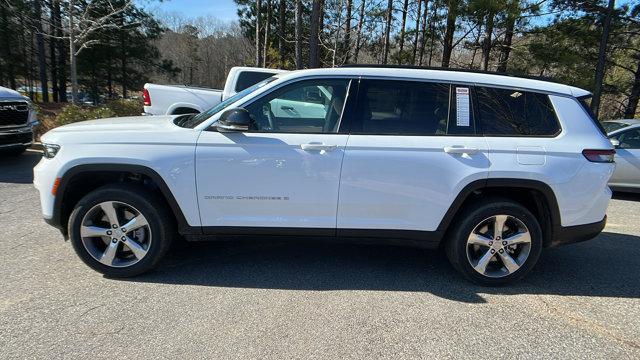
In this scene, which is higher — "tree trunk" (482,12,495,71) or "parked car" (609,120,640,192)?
"tree trunk" (482,12,495,71)

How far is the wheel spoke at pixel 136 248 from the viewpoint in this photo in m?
3.70

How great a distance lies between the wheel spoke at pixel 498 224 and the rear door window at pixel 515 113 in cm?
72

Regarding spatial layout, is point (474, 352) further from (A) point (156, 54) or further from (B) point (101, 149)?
(A) point (156, 54)

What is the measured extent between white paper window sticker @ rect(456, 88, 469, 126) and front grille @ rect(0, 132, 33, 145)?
792 centimetres

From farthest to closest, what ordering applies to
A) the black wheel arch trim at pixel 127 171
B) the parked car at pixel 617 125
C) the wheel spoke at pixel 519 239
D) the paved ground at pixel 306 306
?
the parked car at pixel 617 125 < the wheel spoke at pixel 519 239 < the black wheel arch trim at pixel 127 171 < the paved ground at pixel 306 306

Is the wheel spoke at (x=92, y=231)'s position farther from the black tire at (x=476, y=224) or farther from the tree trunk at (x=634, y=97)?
the tree trunk at (x=634, y=97)

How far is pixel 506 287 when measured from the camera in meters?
3.91

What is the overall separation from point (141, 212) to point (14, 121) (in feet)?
20.0

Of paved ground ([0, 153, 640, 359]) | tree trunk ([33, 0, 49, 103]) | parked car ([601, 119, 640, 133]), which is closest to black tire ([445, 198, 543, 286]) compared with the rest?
paved ground ([0, 153, 640, 359])

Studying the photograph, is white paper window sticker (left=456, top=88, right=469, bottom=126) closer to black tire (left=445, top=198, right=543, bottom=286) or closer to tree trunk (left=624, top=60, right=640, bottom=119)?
black tire (left=445, top=198, right=543, bottom=286)

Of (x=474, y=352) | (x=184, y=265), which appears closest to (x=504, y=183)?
(x=474, y=352)

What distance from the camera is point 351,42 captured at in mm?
26109

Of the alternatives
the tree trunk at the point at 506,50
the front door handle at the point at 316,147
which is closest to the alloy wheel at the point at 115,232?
the front door handle at the point at 316,147

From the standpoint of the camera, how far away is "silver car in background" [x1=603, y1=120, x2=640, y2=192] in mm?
7625
